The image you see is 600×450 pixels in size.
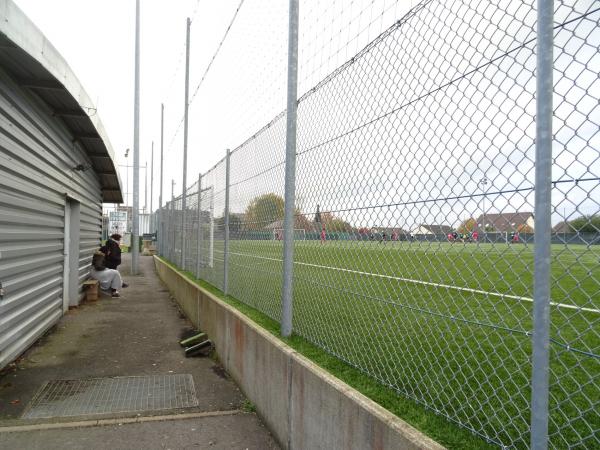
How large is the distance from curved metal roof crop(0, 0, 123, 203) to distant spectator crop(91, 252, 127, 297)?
2.88 m

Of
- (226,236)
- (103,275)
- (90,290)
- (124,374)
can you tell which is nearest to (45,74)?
(226,236)

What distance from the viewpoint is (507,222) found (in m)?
1.93

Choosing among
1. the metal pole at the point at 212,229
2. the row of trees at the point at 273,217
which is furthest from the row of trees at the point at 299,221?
the metal pole at the point at 212,229

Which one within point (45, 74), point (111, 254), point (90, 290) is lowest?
point (90, 290)

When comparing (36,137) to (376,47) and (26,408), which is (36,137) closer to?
(26,408)

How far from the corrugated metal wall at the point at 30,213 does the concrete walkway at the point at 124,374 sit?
0.44 meters

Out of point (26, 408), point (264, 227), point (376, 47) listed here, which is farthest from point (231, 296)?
point (376, 47)

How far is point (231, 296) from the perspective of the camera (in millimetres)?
6887

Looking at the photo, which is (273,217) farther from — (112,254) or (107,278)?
(112,254)

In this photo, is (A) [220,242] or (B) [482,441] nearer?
(B) [482,441]

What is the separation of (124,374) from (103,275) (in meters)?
7.04

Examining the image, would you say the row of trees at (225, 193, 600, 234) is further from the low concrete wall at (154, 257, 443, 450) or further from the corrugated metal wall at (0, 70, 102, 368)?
the corrugated metal wall at (0, 70, 102, 368)

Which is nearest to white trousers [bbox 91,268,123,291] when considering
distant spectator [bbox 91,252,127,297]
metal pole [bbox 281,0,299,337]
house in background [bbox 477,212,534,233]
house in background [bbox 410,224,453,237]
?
distant spectator [bbox 91,252,127,297]

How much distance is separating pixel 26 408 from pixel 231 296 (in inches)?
121
